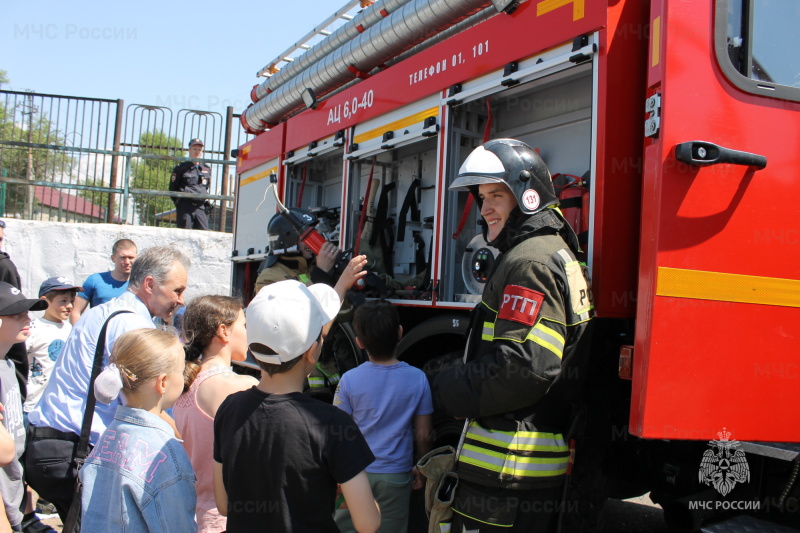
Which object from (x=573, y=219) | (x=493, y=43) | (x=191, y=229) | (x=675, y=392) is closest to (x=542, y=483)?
(x=675, y=392)

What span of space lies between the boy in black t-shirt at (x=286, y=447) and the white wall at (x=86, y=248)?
6960 mm

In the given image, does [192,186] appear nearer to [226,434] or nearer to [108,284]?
[108,284]

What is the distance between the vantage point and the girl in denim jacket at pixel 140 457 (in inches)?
72.5

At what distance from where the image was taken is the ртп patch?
6.86 feet

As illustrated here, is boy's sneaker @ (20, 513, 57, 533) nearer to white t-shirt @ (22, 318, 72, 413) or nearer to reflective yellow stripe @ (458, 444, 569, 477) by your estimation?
white t-shirt @ (22, 318, 72, 413)

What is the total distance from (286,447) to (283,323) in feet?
1.07

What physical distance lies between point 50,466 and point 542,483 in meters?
1.78

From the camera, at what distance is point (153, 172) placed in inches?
367

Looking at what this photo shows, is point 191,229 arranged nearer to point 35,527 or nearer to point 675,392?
point 35,527

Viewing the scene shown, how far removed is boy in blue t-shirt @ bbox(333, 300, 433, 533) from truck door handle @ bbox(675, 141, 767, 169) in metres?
1.34

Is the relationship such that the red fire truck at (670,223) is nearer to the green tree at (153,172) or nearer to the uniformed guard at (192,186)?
the uniformed guard at (192,186)

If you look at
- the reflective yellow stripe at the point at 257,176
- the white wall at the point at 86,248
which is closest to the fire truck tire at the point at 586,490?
the reflective yellow stripe at the point at 257,176

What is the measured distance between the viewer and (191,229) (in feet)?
30.4

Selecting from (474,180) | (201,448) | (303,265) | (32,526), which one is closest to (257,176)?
(303,265)
